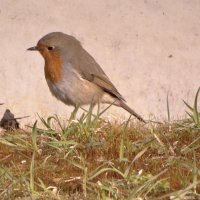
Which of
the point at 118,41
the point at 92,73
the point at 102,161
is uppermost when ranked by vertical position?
the point at 118,41

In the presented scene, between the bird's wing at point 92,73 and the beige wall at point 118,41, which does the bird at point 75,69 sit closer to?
the bird's wing at point 92,73

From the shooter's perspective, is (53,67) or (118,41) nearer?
(53,67)

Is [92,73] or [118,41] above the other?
[118,41]

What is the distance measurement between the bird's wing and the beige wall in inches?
36.3

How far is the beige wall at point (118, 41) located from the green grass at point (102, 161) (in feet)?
8.45

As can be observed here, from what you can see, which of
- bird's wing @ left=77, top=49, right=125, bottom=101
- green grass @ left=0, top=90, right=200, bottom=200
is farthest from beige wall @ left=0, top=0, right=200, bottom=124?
green grass @ left=0, top=90, right=200, bottom=200

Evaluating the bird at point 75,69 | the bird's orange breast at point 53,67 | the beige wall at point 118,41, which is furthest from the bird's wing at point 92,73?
the beige wall at point 118,41

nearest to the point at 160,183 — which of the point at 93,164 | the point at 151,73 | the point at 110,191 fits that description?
the point at 110,191

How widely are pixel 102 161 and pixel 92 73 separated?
271cm

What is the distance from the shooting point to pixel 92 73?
A: 28.1 ft

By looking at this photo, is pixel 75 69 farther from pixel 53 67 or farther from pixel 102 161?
pixel 102 161

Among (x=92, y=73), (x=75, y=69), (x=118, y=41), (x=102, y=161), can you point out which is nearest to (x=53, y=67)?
(x=75, y=69)

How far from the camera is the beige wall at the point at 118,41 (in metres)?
9.58

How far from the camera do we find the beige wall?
9578 mm
